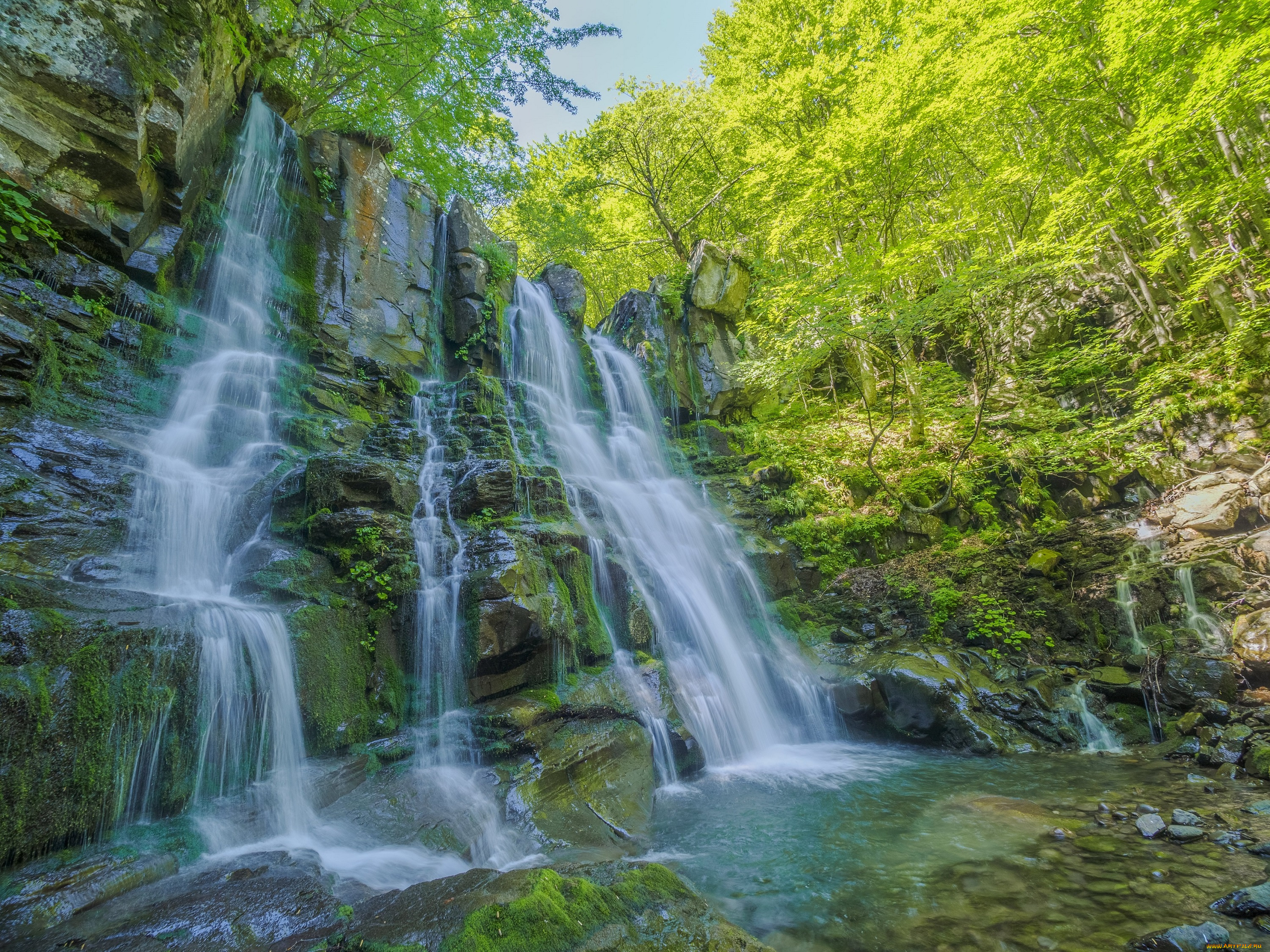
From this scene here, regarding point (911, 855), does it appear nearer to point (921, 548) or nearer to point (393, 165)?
point (921, 548)

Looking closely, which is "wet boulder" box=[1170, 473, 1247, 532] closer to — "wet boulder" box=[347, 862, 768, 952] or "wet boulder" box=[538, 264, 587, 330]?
"wet boulder" box=[347, 862, 768, 952]

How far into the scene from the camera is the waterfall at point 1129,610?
23.1ft

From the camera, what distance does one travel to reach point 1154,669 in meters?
6.40

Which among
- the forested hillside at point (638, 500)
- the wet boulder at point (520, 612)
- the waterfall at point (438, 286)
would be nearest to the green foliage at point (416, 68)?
the forested hillside at point (638, 500)

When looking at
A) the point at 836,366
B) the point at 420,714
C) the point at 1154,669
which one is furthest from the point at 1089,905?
the point at 836,366

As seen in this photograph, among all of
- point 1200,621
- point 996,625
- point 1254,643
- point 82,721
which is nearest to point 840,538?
point 996,625

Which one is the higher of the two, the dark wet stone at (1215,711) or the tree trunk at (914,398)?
the tree trunk at (914,398)

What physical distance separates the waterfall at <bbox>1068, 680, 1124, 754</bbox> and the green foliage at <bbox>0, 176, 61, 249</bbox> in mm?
13465

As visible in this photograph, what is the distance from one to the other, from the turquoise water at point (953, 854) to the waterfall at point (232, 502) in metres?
3.52

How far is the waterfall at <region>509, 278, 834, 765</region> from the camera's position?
296 inches

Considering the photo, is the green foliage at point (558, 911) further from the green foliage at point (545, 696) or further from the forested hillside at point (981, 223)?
the forested hillside at point (981, 223)

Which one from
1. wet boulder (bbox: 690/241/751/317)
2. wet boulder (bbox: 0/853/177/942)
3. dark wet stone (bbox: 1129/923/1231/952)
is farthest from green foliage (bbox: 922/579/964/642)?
wet boulder (bbox: 690/241/751/317)

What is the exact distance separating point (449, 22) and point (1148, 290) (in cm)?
1631

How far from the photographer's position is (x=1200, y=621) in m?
→ 6.77
